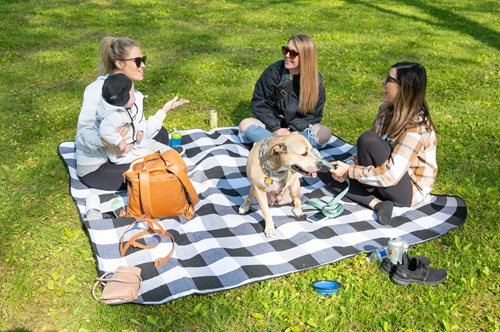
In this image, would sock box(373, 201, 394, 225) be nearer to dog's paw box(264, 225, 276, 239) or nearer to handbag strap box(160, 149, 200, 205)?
dog's paw box(264, 225, 276, 239)

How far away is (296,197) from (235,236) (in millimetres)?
866

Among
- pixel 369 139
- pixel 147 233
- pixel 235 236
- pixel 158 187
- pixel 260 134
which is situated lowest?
pixel 235 236

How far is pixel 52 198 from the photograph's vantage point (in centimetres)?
556

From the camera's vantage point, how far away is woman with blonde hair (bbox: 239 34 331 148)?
6480 mm

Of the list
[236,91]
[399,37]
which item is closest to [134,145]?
[236,91]

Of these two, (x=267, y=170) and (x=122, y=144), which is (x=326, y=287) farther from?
(x=122, y=144)

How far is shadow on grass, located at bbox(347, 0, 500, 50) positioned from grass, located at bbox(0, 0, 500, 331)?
0.22 ft

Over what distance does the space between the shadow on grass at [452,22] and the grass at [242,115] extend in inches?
2.6

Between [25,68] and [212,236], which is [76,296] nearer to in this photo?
[212,236]

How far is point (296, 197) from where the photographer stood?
5.25 m

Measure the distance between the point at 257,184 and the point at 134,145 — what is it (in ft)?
5.95

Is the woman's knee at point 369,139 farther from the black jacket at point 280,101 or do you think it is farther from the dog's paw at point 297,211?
the black jacket at point 280,101

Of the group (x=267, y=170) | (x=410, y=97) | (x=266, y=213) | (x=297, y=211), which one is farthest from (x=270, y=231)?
(x=410, y=97)

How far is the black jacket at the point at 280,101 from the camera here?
266 inches
